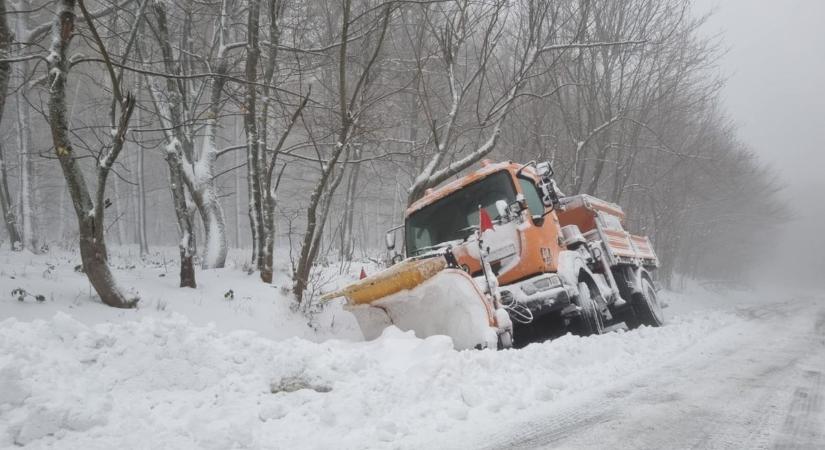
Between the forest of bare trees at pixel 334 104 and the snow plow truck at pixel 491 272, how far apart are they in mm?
1816

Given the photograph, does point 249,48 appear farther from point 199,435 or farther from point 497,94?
point 497,94

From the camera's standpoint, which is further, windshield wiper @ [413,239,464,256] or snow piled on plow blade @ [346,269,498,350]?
windshield wiper @ [413,239,464,256]

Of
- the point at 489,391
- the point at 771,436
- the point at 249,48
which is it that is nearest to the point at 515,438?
the point at 489,391

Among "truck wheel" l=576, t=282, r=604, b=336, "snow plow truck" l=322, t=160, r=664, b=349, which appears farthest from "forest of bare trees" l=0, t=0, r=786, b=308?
"truck wheel" l=576, t=282, r=604, b=336

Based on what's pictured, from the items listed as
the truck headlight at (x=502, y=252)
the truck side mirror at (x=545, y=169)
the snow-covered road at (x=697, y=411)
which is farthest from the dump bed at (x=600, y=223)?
the snow-covered road at (x=697, y=411)

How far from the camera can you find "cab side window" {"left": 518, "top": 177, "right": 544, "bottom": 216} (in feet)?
20.5

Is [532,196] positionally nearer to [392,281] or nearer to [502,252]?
[502,252]

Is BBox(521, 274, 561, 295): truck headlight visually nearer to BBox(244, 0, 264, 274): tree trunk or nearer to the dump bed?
the dump bed

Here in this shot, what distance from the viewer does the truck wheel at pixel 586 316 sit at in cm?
589

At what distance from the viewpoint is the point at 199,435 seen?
8.83 feet

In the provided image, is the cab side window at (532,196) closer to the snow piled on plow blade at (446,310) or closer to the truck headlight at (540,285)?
the truck headlight at (540,285)

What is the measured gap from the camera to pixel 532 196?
6445 mm

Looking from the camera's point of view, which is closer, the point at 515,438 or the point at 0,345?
the point at 515,438

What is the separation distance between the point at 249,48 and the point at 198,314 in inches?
159
